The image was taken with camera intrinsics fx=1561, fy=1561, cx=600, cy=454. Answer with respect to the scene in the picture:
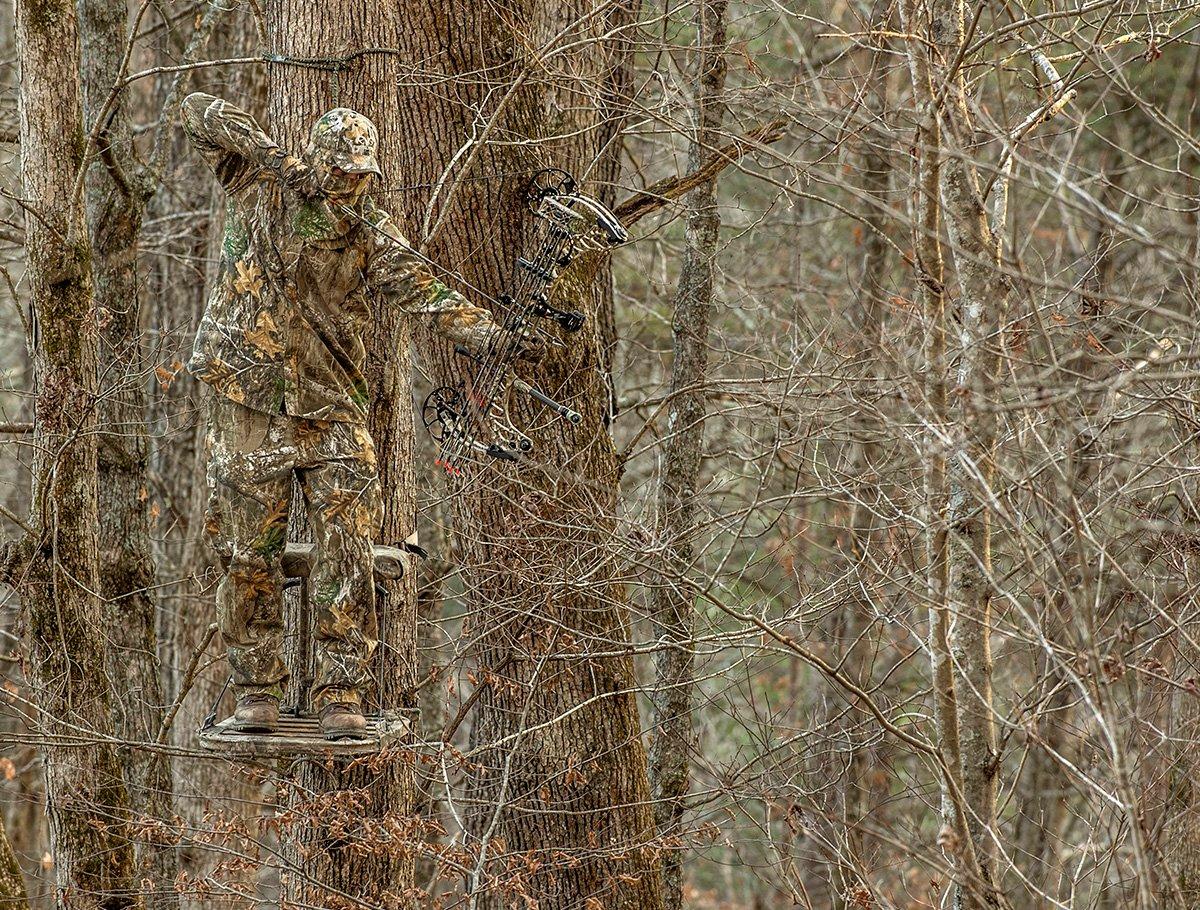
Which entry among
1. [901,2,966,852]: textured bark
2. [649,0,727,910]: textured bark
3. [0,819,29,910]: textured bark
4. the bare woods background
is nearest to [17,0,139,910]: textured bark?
the bare woods background

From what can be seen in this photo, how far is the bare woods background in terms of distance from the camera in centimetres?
582

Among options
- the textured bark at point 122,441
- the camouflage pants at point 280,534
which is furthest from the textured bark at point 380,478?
the textured bark at point 122,441

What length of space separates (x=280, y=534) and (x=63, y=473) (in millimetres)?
2103

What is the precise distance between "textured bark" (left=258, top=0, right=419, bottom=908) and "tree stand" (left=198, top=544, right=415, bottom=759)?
0.21m

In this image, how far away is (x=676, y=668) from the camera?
9727 mm

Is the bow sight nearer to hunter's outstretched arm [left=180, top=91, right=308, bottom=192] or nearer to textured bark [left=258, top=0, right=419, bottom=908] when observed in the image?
textured bark [left=258, top=0, right=419, bottom=908]

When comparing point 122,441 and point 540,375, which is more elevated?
point 540,375

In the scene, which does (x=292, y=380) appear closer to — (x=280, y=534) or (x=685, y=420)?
(x=280, y=534)

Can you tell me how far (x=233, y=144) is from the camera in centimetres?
579

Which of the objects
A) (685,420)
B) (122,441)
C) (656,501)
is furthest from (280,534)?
(685,420)

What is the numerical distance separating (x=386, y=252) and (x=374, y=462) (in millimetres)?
820

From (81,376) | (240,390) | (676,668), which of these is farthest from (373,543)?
(676,668)

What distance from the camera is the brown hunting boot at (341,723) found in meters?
5.89

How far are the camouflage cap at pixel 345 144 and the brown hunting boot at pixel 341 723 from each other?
79.8 inches
